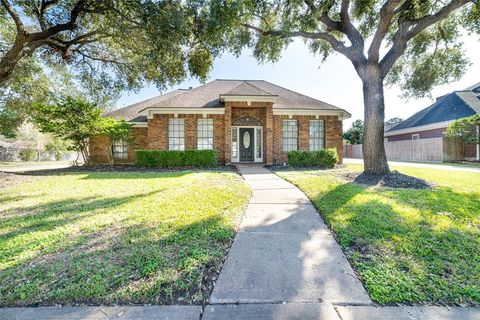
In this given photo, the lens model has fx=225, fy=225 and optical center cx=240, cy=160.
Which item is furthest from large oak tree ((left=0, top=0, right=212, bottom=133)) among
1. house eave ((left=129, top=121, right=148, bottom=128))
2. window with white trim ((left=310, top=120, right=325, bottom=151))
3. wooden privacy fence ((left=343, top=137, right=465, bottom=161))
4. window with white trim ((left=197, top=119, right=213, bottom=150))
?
wooden privacy fence ((left=343, top=137, right=465, bottom=161))

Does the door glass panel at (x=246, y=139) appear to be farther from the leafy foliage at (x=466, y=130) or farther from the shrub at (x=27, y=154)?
the shrub at (x=27, y=154)

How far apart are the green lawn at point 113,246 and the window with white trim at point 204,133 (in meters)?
8.45

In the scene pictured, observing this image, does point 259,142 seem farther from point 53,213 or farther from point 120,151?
point 53,213

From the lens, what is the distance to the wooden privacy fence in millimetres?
16703

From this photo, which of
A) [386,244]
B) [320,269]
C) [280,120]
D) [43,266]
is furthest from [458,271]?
[280,120]

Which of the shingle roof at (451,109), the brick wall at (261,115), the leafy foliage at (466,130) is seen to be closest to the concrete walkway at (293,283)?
the brick wall at (261,115)

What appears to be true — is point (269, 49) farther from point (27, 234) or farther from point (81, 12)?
point (27, 234)

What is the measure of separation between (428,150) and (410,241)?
65.8ft

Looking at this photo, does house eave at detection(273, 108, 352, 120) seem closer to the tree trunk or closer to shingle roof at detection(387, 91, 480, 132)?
the tree trunk

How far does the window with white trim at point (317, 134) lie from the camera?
14711mm

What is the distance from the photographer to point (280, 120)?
1438 centimetres

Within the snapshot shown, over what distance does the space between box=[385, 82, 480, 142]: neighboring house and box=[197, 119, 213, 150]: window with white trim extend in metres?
18.5

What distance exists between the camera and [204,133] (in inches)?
554

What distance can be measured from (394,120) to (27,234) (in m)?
51.4
